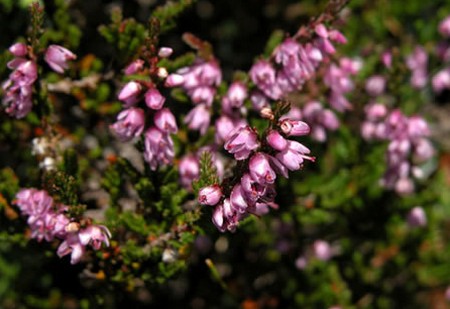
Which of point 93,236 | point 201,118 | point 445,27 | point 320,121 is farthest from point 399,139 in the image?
point 93,236

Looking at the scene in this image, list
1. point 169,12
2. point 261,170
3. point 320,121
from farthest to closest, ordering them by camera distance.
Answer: point 320,121
point 169,12
point 261,170

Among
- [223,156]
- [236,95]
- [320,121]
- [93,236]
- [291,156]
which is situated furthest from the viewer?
[223,156]

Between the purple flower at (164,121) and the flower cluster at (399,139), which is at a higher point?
the flower cluster at (399,139)

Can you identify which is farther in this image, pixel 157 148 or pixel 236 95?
pixel 236 95

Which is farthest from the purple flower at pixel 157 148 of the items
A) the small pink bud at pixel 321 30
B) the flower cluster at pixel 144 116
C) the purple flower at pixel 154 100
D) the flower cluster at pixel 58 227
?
the small pink bud at pixel 321 30

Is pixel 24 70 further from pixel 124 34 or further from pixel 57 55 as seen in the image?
pixel 124 34

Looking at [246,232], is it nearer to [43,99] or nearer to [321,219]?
[321,219]

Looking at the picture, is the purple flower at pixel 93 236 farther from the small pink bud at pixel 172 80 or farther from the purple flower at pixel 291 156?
the purple flower at pixel 291 156
